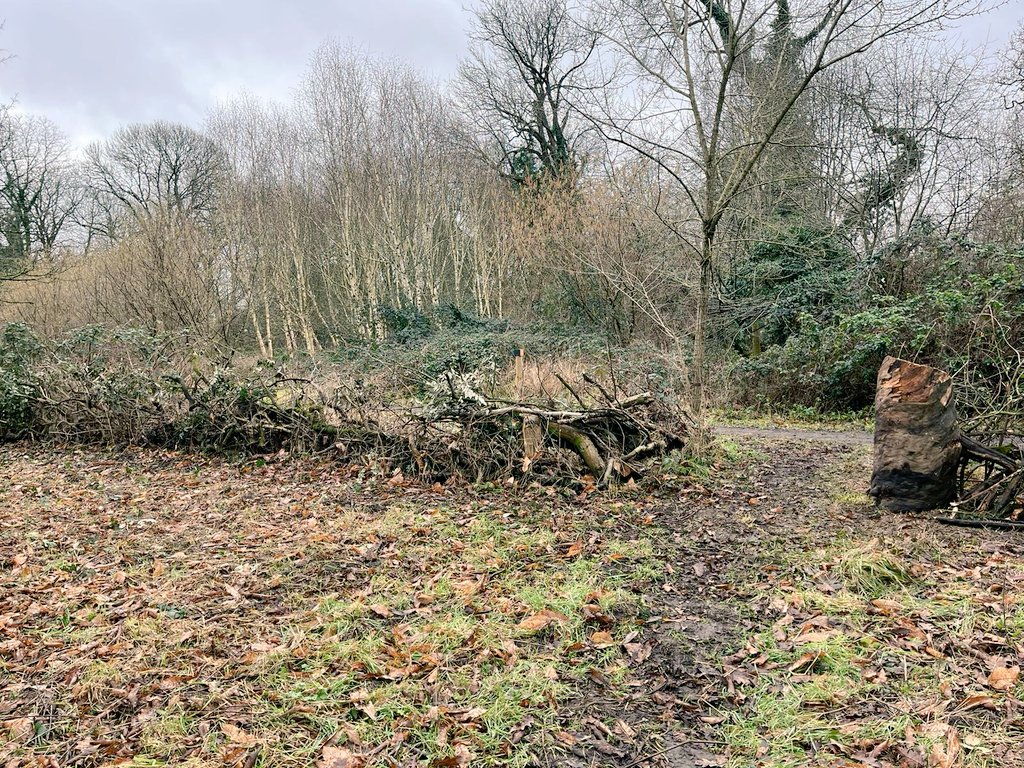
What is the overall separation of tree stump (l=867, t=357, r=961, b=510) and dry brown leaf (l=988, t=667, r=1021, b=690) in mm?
2841

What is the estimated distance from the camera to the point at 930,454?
18.0 ft

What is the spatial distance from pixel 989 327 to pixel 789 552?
26.0 feet

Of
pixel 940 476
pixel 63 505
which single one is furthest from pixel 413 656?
pixel 63 505

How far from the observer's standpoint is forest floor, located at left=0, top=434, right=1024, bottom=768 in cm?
275

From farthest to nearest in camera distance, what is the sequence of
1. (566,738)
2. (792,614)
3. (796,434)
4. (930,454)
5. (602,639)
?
(796,434) < (930,454) < (792,614) < (602,639) < (566,738)

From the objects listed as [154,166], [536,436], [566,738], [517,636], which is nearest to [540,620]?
[517,636]

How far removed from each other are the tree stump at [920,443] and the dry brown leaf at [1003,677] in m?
2.84

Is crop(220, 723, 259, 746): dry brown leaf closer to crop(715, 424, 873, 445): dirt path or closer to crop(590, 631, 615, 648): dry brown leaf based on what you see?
crop(590, 631, 615, 648): dry brown leaf

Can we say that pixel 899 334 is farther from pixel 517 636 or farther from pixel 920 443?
pixel 517 636

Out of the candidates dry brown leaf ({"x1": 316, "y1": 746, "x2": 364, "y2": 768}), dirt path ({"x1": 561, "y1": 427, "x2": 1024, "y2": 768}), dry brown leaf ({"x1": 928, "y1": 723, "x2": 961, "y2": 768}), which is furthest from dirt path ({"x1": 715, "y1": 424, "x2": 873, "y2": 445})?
dry brown leaf ({"x1": 316, "y1": 746, "x2": 364, "y2": 768})

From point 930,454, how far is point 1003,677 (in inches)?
119

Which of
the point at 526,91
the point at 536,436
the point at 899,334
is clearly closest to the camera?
the point at 536,436

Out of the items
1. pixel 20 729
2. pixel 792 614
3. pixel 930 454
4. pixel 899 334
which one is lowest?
pixel 20 729

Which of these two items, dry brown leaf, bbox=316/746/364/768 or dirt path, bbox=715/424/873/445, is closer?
dry brown leaf, bbox=316/746/364/768
